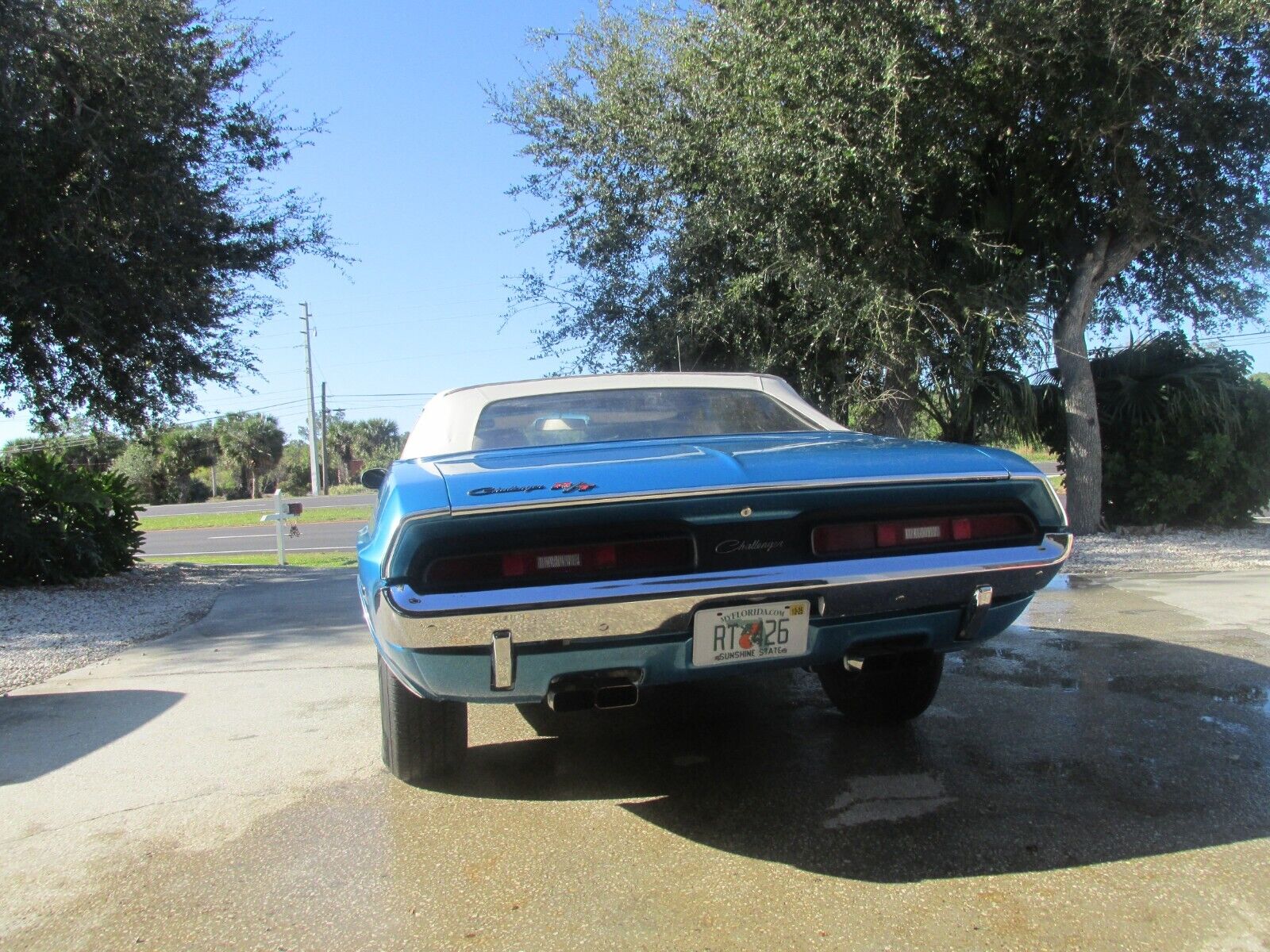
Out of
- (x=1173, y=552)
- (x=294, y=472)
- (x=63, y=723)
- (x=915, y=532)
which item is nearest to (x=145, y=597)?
(x=63, y=723)

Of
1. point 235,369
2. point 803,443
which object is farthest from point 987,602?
point 235,369

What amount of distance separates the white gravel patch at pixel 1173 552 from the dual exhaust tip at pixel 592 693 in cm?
709

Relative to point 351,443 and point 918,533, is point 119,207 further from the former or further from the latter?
point 351,443

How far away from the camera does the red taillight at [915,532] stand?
297cm

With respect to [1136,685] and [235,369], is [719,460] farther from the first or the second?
[235,369]

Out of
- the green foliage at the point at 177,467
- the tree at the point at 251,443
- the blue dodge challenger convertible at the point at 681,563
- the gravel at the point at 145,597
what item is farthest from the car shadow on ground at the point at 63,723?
the tree at the point at 251,443

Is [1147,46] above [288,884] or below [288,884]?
above

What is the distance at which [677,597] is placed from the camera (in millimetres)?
2770

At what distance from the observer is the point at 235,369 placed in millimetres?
11859

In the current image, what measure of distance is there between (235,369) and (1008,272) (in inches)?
347

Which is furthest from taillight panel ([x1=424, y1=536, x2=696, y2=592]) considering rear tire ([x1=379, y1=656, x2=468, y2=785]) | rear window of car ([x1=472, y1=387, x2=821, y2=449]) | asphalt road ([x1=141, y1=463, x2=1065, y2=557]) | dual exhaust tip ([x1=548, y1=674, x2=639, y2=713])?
asphalt road ([x1=141, y1=463, x2=1065, y2=557])

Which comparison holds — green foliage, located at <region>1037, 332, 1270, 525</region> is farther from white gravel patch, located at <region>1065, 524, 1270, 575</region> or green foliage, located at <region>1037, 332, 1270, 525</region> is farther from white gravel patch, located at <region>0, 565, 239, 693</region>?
white gravel patch, located at <region>0, 565, 239, 693</region>

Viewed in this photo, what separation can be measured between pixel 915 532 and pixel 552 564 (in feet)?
3.64

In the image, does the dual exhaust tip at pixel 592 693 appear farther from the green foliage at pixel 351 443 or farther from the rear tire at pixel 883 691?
the green foliage at pixel 351 443
